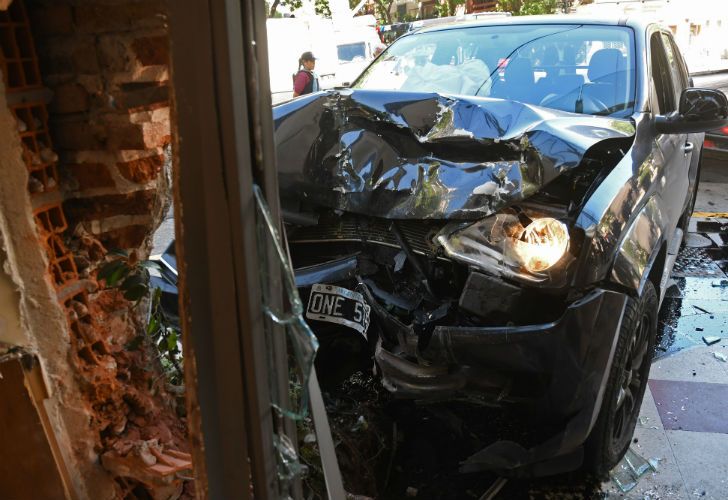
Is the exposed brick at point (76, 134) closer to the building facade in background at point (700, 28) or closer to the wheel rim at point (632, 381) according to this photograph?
the wheel rim at point (632, 381)

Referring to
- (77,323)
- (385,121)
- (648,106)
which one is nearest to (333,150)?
(385,121)

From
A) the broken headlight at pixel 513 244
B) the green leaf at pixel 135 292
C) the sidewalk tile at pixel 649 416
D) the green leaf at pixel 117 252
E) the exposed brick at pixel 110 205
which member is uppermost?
the exposed brick at pixel 110 205

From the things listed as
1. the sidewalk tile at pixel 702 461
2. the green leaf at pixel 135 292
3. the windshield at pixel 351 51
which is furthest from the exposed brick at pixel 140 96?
the windshield at pixel 351 51

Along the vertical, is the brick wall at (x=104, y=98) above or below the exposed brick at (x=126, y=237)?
above

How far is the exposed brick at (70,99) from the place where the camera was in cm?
173

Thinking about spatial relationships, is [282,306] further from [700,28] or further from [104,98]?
[700,28]

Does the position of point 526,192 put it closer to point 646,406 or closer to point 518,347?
point 518,347

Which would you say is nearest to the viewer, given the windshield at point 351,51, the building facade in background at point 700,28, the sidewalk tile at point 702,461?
the sidewalk tile at point 702,461

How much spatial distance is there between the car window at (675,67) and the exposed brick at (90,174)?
3.53 metres

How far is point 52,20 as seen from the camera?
5.51ft

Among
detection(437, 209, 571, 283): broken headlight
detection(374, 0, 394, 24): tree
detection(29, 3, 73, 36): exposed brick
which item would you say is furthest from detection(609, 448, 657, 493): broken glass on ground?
detection(374, 0, 394, 24): tree

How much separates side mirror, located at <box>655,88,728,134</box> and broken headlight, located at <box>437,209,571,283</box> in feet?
3.88

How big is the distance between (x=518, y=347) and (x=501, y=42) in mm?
2146

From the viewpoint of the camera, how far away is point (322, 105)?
9.86 feet
